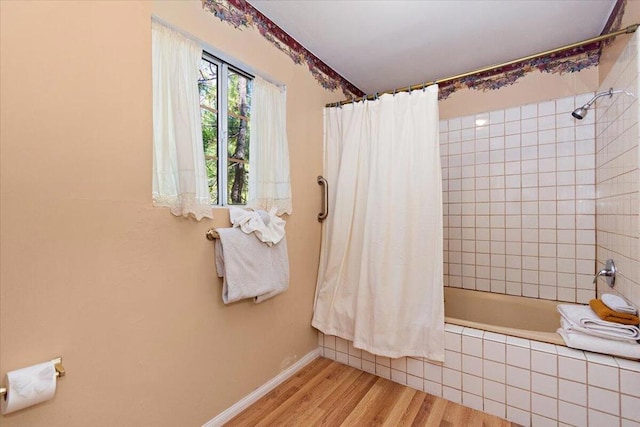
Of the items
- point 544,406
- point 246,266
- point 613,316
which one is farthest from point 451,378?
point 246,266

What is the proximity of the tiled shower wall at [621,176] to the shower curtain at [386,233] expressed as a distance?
2.92 ft

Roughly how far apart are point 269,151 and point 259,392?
148 centimetres

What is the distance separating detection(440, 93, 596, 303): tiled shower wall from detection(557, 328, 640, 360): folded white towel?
0.93 meters

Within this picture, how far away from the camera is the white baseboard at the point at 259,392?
159 cm

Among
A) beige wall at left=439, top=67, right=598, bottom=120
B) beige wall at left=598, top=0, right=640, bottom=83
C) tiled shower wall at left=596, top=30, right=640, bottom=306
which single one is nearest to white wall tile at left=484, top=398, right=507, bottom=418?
tiled shower wall at left=596, top=30, right=640, bottom=306

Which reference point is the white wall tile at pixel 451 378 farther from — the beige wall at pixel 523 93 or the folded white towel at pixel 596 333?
the beige wall at pixel 523 93

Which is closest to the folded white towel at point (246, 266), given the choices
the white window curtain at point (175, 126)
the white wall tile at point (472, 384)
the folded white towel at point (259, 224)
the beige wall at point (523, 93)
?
the folded white towel at point (259, 224)

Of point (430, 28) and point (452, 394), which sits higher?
point (430, 28)

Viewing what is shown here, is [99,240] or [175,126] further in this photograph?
[175,126]

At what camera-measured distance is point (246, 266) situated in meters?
1.59

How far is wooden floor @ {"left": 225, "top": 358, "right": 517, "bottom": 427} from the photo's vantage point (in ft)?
5.34

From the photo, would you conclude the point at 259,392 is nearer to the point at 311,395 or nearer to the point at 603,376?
the point at 311,395

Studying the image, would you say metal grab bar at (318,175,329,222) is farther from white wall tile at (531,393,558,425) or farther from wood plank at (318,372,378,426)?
white wall tile at (531,393,558,425)

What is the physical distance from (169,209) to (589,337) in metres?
2.17
